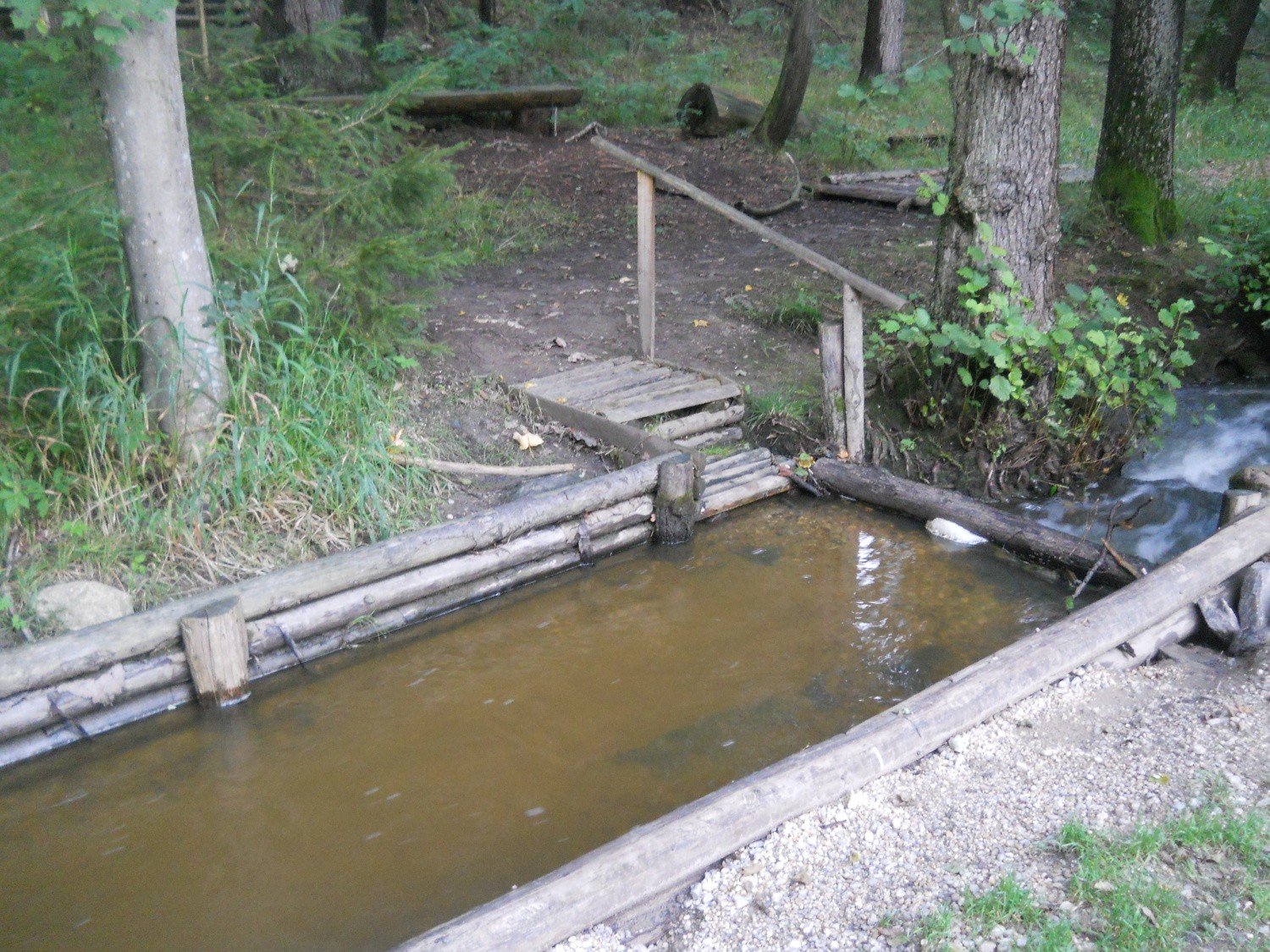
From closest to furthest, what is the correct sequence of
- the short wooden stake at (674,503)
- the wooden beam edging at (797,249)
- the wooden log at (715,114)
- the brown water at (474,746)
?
the brown water at (474,746) < the short wooden stake at (674,503) < the wooden beam edging at (797,249) < the wooden log at (715,114)

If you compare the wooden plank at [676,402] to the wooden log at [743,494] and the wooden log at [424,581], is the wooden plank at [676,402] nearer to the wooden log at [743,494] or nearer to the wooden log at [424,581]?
the wooden log at [743,494]

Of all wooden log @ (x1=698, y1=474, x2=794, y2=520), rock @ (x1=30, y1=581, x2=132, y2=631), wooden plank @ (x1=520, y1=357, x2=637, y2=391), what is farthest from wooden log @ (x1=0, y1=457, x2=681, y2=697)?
wooden plank @ (x1=520, y1=357, x2=637, y2=391)

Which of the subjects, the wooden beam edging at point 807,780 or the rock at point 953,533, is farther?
the rock at point 953,533

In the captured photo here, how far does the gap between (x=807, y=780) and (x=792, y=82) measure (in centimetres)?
1228

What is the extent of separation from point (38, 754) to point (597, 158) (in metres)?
10.6

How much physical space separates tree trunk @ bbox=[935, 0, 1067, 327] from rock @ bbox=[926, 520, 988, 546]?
4.54 ft

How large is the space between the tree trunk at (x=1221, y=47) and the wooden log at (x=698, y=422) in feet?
48.0

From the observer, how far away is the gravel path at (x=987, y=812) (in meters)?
3.08

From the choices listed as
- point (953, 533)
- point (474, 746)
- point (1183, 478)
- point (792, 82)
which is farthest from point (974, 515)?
point (792, 82)

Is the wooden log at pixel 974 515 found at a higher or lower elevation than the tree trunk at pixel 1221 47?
lower

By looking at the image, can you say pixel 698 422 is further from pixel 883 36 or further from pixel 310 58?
pixel 883 36

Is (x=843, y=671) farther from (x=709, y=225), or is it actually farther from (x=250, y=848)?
(x=709, y=225)

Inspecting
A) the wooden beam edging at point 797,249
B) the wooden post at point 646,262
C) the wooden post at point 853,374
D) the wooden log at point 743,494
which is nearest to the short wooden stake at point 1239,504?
the wooden beam edging at point 797,249

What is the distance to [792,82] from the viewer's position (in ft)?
45.9
